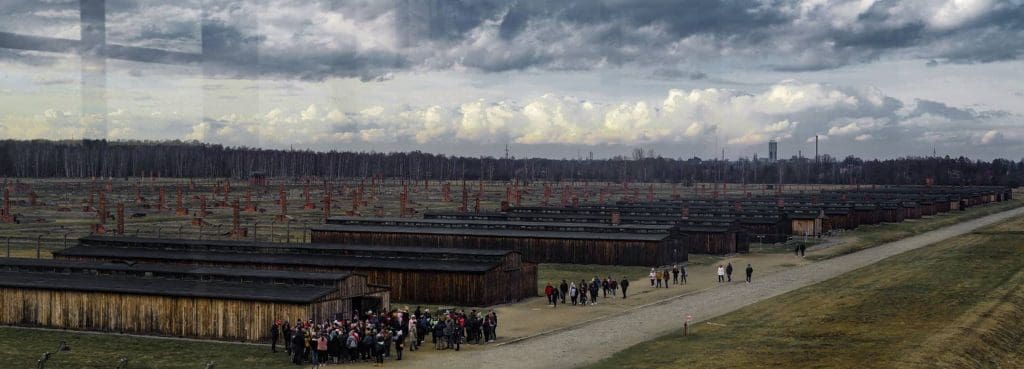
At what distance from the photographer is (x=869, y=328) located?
3847 centimetres

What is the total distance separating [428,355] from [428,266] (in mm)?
16316

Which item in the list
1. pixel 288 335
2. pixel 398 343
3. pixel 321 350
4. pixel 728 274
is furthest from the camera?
pixel 728 274

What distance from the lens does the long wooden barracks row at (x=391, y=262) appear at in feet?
165

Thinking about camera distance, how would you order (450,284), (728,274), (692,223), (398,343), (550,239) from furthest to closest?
(692,223)
(550,239)
(728,274)
(450,284)
(398,343)

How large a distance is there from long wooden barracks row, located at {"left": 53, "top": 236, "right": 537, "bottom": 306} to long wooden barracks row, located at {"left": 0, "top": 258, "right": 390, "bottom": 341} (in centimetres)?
652

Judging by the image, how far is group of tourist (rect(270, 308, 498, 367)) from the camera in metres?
33.7

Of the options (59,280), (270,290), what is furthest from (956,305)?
(59,280)

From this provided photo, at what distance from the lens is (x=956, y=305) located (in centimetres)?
4406

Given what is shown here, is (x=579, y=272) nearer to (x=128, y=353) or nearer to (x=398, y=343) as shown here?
(x=398, y=343)

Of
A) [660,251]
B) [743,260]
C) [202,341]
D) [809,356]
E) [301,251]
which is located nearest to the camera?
[809,356]

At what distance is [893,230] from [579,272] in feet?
185

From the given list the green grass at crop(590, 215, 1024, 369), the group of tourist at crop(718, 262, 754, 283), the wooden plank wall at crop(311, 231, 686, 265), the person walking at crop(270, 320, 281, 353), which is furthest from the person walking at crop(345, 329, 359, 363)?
the wooden plank wall at crop(311, 231, 686, 265)

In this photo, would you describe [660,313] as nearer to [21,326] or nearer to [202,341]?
[202,341]

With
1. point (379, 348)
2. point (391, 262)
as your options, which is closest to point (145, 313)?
point (379, 348)
